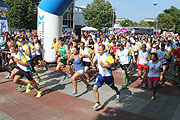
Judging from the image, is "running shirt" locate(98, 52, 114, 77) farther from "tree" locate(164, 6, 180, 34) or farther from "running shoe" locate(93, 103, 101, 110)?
"tree" locate(164, 6, 180, 34)

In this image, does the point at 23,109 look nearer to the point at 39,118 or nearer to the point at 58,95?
the point at 39,118

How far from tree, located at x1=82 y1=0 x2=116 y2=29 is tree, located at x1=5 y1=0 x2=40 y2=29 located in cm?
1386

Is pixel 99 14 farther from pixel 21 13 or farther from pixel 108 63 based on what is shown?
pixel 108 63

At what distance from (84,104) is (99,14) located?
38370 millimetres

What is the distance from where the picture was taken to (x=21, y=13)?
32156mm

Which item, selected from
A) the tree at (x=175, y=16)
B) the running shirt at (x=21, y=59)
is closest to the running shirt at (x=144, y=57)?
the running shirt at (x=21, y=59)

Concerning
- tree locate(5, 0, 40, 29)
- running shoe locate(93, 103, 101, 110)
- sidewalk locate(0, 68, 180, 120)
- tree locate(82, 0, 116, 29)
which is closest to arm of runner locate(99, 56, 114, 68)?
running shoe locate(93, 103, 101, 110)

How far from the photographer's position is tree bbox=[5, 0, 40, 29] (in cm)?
3176

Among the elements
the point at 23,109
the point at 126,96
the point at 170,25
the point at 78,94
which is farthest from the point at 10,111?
the point at 170,25

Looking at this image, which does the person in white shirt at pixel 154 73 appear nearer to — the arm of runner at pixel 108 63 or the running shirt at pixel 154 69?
the running shirt at pixel 154 69

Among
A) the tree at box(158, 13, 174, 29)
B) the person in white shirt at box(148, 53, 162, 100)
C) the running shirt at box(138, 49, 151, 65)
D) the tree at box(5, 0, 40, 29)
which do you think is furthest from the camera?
the tree at box(158, 13, 174, 29)

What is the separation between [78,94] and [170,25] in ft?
240

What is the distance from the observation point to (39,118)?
15.7 ft

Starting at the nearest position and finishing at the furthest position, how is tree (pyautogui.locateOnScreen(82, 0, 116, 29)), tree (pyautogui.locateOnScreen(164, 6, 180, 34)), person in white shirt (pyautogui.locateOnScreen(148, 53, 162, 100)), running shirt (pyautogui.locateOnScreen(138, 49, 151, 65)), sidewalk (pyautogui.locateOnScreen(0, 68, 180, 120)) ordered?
sidewalk (pyautogui.locateOnScreen(0, 68, 180, 120)), person in white shirt (pyautogui.locateOnScreen(148, 53, 162, 100)), running shirt (pyautogui.locateOnScreen(138, 49, 151, 65)), tree (pyautogui.locateOnScreen(82, 0, 116, 29)), tree (pyautogui.locateOnScreen(164, 6, 180, 34))
